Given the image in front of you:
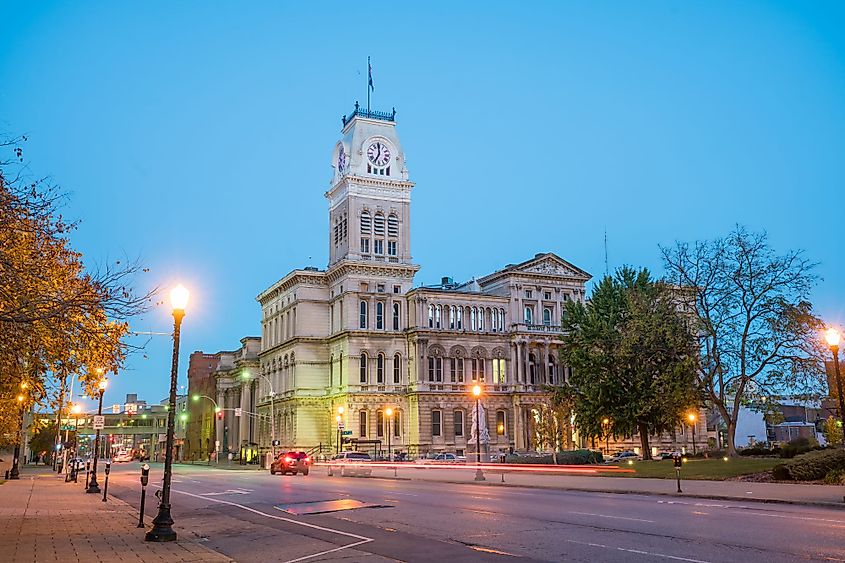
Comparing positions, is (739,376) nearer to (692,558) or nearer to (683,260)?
(683,260)


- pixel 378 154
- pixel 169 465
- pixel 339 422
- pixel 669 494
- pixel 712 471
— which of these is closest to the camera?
pixel 169 465

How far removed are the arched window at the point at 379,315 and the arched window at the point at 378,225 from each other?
8405mm

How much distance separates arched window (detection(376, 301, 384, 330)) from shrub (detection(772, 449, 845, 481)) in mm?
59667

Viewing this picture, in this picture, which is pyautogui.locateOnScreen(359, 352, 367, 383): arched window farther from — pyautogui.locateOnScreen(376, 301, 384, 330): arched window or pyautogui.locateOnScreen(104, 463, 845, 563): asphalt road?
pyautogui.locateOnScreen(104, 463, 845, 563): asphalt road

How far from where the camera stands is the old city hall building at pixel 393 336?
86.4m

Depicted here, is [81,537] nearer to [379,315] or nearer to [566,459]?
[566,459]

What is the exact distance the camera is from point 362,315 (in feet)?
289

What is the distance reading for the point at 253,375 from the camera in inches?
4186

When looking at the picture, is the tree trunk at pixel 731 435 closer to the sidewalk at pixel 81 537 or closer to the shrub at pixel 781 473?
the shrub at pixel 781 473

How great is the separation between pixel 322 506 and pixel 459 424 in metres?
62.4

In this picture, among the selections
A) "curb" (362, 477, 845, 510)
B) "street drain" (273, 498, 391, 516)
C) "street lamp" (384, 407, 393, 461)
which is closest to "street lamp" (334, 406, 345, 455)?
"street lamp" (384, 407, 393, 461)

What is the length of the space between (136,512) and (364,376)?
61479mm

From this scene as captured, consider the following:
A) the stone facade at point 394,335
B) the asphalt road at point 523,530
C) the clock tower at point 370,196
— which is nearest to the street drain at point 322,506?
the asphalt road at point 523,530

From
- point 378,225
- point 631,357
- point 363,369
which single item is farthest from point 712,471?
point 378,225
